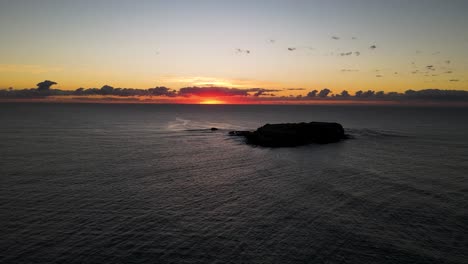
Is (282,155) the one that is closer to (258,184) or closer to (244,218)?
(258,184)

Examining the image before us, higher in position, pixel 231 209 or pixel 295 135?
pixel 295 135

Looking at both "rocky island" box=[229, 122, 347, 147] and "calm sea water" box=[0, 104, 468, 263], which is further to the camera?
"rocky island" box=[229, 122, 347, 147]

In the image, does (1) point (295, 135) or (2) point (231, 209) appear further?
(1) point (295, 135)

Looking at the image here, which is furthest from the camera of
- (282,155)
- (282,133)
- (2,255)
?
(282,133)

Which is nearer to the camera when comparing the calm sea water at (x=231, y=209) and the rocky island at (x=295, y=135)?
the calm sea water at (x=231, y=209)

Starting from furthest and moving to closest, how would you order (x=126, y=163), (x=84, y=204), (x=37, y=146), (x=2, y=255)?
(x=37, y=146) → (x=126, y=163) → (x=84, y=204) → (x=2, y=255)

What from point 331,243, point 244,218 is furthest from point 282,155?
point 331,243

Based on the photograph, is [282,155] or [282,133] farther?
[282,133]
